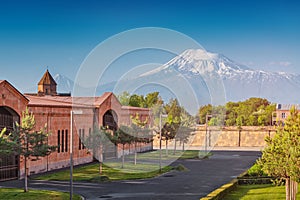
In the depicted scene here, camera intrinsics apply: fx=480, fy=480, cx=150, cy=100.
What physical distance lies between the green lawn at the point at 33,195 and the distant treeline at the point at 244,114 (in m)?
62.9

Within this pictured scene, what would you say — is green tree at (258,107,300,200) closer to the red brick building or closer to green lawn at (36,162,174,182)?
the red brick building

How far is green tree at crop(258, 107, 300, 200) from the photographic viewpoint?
78.7 feet

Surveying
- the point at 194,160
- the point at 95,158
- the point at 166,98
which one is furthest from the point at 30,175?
the point at 194,160

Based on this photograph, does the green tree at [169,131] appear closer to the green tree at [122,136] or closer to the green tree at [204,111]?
the green tree at [122,136]

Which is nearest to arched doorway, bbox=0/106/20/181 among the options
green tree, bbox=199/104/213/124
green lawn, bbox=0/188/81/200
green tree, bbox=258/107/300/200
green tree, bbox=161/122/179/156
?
green lawn, bbox=0/188/81/200

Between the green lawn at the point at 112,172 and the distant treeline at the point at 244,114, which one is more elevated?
the distant treeline at the point at 244,114

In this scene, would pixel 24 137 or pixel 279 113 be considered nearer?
pixel 24 137

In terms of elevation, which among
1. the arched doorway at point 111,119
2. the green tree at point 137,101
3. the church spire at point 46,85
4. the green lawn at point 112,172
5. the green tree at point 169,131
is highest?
the church spire at point 46,85

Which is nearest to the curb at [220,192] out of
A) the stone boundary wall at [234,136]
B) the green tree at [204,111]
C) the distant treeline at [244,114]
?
the stone boundary wall at [234,136]

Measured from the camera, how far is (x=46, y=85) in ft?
265

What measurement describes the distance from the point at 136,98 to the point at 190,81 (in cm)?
1462

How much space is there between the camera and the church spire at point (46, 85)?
80.6 meters

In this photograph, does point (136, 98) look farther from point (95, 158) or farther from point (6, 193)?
point (6, 193)

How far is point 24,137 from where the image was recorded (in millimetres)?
31359
